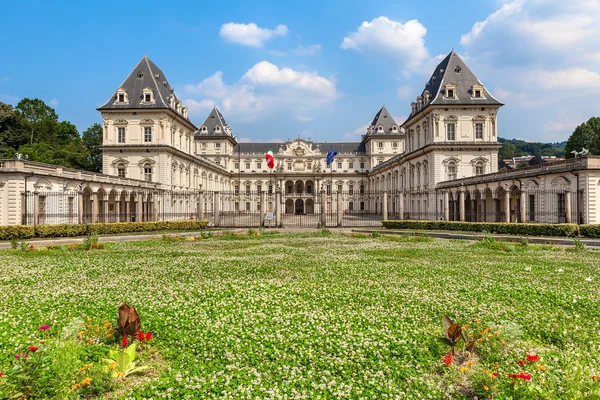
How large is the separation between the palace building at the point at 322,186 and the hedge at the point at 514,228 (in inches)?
91.6

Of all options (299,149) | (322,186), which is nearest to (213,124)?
(299,149)

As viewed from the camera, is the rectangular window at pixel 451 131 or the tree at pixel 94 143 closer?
the rectangular window at pixel 451 131

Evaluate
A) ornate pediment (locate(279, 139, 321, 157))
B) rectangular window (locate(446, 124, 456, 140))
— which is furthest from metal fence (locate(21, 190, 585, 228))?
ornate pediment (locate(279, 139, 321, 157))

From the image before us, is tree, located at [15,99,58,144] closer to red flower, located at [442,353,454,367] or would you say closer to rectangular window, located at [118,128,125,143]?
rectangular window, located at [118,128,125,143]

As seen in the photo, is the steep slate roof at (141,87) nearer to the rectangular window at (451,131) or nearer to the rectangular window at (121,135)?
the rectangular window at (121,135)

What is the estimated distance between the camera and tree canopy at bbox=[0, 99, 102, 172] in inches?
2119

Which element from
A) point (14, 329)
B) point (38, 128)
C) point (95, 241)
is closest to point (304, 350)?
point (14, 329)

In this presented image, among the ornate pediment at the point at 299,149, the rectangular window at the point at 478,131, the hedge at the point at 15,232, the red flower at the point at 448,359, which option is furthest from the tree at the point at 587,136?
the hedge at the point at 15,232

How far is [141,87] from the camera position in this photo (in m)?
48.6

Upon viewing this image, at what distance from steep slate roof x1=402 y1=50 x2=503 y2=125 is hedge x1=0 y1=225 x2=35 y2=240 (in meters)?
42.0

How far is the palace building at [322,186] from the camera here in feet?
91.5

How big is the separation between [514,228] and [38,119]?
79.1 m

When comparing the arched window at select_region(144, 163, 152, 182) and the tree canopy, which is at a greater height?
the tree canopy

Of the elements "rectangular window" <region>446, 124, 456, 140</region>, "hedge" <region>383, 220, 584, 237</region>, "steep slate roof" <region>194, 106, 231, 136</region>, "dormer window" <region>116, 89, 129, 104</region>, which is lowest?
"hedge" <region>383, 220, 584, 237</region>
